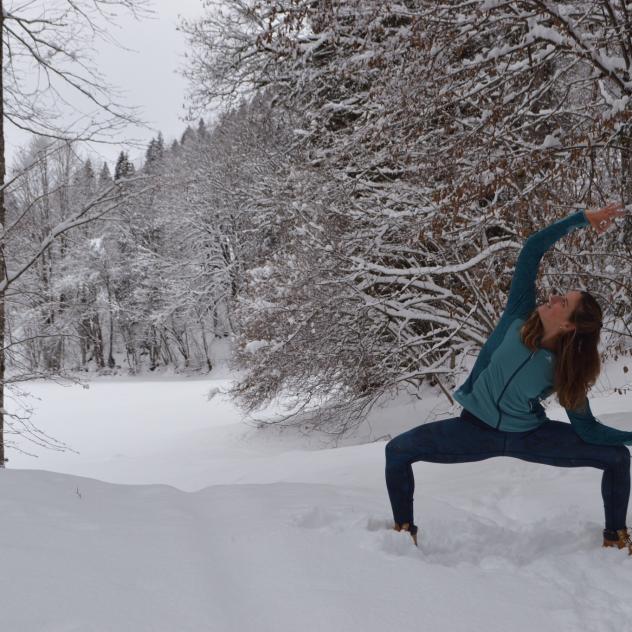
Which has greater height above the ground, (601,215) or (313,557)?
(601,215)

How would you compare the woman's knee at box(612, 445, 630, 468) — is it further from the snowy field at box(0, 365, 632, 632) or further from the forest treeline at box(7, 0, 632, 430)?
the forest treeline at box(7, 0, 632, 430)

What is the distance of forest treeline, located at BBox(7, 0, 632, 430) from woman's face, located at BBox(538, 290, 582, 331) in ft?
6.52

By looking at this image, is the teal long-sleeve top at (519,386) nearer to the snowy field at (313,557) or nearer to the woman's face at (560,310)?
the woman's face at (560,310)

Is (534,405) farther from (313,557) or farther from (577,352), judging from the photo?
(313,557)

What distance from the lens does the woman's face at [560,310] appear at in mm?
2498

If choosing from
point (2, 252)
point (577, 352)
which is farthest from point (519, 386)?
point (2, 252)

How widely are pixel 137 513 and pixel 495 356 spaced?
2051 millimetres

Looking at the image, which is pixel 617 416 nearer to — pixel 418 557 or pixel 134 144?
pixel 418 557

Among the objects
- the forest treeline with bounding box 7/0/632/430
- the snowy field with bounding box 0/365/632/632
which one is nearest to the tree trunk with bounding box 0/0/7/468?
the forest treeline with bounding box 7/0/632/430

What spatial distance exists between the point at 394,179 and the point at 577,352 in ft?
21.5

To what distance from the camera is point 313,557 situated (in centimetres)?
241

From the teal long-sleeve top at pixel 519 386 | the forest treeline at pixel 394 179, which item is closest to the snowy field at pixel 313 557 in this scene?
the teal long-sleeve top at pixel 519 386

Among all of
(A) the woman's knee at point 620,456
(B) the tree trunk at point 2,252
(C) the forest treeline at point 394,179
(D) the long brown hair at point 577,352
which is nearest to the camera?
(D) the long brown hair at point 577,352

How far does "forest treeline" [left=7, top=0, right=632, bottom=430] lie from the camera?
15.3 feet
